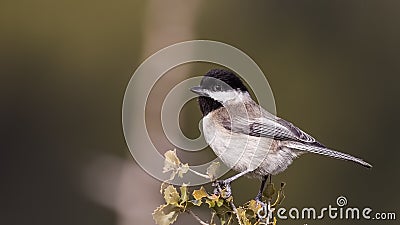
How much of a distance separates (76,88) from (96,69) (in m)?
0.14

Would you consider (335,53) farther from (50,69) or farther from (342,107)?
(50,69)

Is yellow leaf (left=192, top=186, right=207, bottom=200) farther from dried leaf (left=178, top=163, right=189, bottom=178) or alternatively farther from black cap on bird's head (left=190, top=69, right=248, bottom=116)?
black cap on bird's head (left=190, top=69, right=248, bottom=116)

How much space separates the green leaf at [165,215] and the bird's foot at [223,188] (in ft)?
0.26

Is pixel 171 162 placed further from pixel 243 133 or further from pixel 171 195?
pixel 243 133

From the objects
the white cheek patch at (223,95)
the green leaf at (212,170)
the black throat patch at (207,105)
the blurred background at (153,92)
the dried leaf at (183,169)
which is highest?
the white cheek patch at (223,95)

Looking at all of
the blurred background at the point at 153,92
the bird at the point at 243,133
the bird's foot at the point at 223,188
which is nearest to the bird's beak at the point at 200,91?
the bird at the point at 243,133

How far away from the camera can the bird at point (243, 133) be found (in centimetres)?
135

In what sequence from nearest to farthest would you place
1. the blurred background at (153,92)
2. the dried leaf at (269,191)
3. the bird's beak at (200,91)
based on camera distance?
the dried leaf at (269,191)
the bird's beak at (200,91)
the blurred background at (153,92)

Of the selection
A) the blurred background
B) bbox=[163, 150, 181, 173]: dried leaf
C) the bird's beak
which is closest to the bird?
the bird's beak

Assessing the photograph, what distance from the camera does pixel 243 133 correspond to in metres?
1.40

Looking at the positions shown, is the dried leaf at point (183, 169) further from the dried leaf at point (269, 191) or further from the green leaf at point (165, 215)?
the dried leaf at point (269, 191)

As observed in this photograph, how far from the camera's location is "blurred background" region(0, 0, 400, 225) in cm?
329

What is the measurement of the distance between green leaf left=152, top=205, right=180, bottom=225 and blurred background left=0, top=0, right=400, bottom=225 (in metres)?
2.02

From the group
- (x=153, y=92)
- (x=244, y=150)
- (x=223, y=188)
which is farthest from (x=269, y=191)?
(x=153, y=92)
